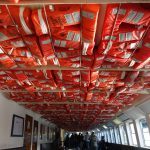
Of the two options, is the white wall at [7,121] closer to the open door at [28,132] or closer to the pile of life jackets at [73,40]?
the open door at [28,132]

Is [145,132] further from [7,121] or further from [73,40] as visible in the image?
[73,40]

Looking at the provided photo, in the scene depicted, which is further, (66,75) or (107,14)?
(66,75)

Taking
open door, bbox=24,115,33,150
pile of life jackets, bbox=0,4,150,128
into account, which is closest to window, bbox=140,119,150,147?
pile of life jackets, bbox=0,4,150,128

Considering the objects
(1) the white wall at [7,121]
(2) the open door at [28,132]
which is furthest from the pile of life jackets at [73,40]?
Result: (2) the open door at [28,132]

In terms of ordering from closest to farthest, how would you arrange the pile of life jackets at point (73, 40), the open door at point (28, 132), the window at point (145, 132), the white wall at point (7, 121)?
the pile of life jackets at point (73, 40) → the white wall at point (7, 121) → the open door at point (28, 132) → the window at point (145, 132)

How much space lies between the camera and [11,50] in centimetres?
253

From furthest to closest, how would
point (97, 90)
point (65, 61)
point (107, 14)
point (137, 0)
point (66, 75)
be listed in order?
1. point (97, 90)
2. point (66, 75)
3. point (65, 61)
4. point (107, 14)
5. point (137, 0)

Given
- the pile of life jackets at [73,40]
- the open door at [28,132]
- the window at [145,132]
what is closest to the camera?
the pile of life jackets at [73,40]

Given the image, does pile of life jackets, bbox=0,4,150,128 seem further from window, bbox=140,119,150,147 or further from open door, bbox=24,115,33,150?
window, bbox=140,119,150,147

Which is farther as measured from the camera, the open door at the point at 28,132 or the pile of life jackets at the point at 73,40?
the open door at the point at 28,132

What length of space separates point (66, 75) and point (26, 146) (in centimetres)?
526

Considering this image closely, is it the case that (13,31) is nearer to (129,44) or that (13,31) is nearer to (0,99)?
(129,44)

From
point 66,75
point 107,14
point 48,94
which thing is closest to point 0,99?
point 48,94

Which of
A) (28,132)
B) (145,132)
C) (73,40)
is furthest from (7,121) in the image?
(145,132)
